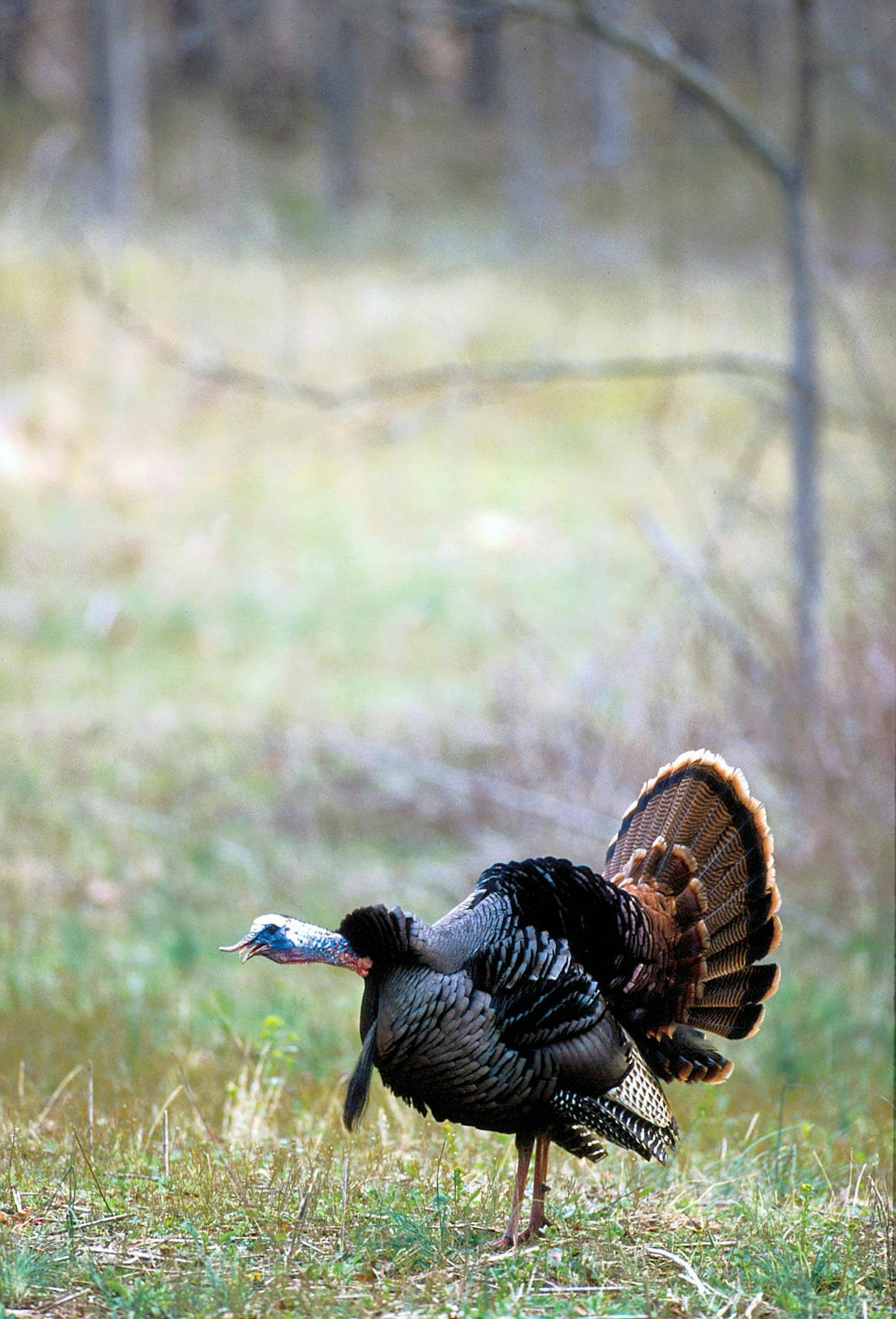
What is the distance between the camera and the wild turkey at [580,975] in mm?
3328

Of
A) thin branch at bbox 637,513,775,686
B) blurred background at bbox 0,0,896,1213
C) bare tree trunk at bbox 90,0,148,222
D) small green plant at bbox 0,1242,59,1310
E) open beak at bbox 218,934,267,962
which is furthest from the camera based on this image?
bare tree trunk at bbox 90,0,148,222

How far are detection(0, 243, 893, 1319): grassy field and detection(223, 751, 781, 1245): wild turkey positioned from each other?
301 millimetres

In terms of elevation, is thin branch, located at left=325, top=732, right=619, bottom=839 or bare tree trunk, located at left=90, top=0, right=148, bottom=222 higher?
bare tree trunk, located at left=90, top=0, right=148, bottom=222

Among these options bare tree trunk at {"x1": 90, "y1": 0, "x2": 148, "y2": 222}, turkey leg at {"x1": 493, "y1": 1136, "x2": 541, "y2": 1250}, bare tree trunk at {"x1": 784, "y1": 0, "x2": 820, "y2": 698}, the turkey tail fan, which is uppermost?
bare tree trunk at {"x1": 90, "y1": 0, "x2": 148, "y2": 222}

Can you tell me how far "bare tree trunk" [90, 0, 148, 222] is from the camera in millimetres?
24031

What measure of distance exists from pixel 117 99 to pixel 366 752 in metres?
20.4

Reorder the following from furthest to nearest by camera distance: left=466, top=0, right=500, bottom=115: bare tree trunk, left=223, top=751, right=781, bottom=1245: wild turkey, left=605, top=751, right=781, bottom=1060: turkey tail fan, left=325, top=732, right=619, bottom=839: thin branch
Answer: left=466, top=0, right=500, bottom=115: bare tree trunk, left=325, top=732, right=619, bottom=839: thin branch, left=605, top=751, right=781, bottom=1060: turkey tail fan, left=223, top=751, right=781, bottom=1245: wild turkey

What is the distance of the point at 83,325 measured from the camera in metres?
16.5

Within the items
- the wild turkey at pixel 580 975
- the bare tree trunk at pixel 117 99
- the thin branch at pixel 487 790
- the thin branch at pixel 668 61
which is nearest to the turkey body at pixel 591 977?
the wild turkey at pixel 580 975

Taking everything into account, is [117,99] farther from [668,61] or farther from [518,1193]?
[518,1193]

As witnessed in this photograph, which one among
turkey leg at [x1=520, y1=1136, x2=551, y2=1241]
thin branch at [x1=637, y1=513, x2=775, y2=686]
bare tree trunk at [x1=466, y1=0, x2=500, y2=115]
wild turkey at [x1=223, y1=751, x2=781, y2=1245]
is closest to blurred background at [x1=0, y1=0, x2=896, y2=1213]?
thin branch at [x1=637, y1=513, x2=775, y2=686]

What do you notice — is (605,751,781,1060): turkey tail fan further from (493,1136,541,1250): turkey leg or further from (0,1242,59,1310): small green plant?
→ (0,1242,59,1310): small green plant

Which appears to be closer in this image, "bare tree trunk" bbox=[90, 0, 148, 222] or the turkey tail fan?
the turkey tail fan

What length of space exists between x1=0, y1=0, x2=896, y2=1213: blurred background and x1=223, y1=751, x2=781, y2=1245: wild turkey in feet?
3.10
